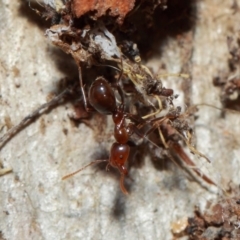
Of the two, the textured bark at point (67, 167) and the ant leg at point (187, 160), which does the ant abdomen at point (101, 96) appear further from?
the ant leg at point (187, 160)

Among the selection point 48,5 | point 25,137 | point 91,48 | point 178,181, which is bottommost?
point 178,181

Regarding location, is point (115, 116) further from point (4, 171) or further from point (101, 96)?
point (4, 171)

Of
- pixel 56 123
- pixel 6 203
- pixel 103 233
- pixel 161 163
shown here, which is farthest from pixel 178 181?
pixel 6 203

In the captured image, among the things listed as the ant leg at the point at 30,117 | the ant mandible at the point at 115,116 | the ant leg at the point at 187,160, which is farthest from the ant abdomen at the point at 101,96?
the ant leg at the point at 187,160

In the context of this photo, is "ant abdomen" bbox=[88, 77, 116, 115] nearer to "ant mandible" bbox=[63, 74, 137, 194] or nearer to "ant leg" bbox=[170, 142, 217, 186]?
"ant mandible" bbox=[63, 74, 137, 194]

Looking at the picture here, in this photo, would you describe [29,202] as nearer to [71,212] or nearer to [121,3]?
[71,212]

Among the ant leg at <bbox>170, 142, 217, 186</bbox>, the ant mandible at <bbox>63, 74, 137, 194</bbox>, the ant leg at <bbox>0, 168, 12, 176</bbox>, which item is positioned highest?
the ant leg at <bbox>0, 168, 12, 176</bbox>

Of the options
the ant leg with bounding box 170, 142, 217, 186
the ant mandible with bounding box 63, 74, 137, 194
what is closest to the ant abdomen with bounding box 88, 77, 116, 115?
the ant mandible with bounding box 63, 74, 137, 194
